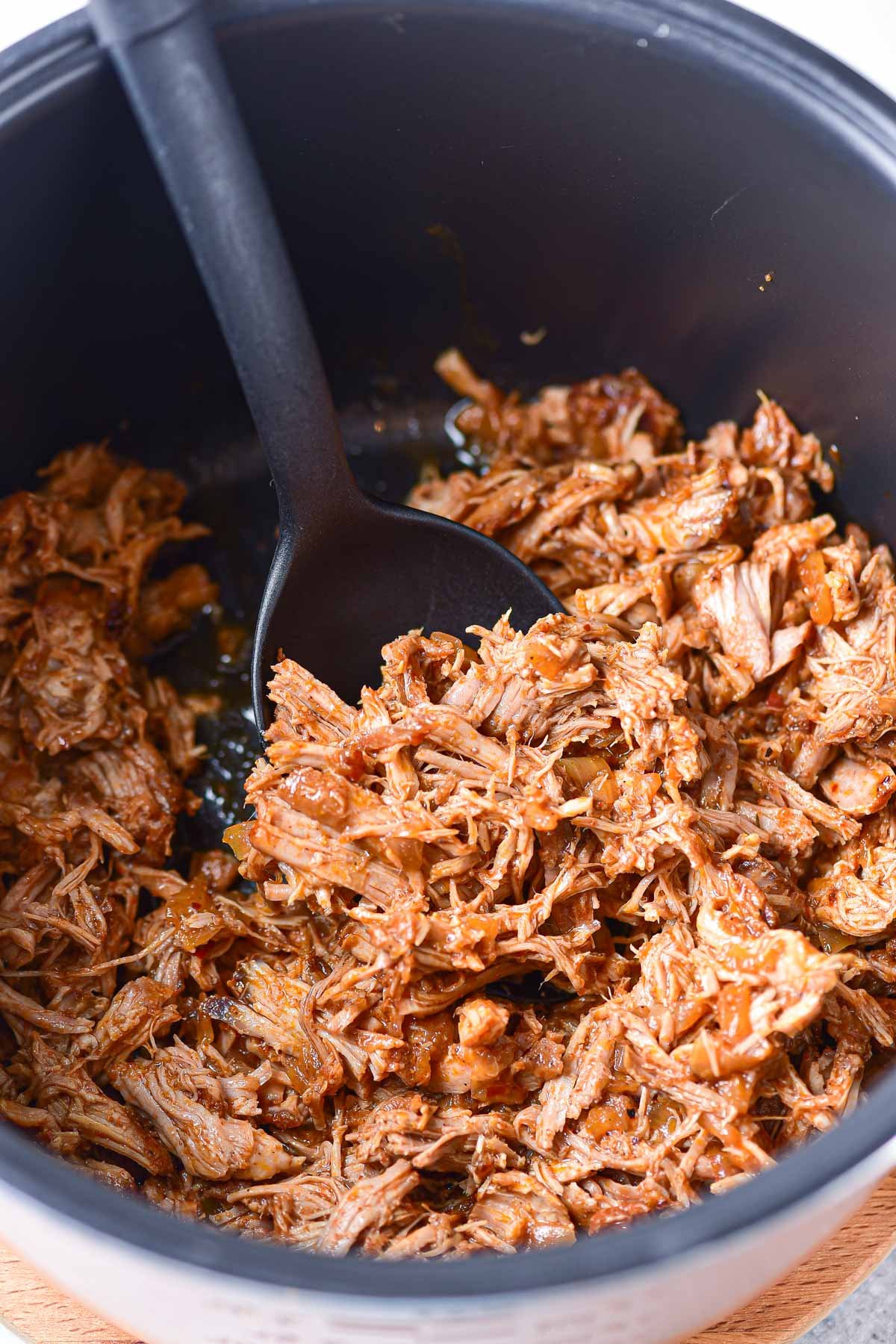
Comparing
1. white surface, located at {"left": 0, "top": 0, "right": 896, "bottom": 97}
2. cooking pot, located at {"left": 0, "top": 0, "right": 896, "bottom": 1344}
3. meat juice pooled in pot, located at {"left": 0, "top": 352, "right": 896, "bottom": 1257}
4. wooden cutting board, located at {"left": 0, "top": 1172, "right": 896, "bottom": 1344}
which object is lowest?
wooden cutting board, located at {"left": 0, "top": 1172, "right": 896, "bottom": 1344}

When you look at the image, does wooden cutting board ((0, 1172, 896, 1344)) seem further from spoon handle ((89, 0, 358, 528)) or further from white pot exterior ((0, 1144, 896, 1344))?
spoon handle ((89, 0, 358, 528))

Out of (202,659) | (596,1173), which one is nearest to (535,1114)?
(596,1173)

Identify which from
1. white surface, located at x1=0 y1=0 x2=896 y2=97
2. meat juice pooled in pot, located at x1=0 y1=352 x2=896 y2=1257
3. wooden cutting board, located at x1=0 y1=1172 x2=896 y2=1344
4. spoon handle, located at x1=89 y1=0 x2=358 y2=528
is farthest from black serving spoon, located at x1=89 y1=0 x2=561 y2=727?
white surface, located at x1=0 y1=0 x2=896 y2=97

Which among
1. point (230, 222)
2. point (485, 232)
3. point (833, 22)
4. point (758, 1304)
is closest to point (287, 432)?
point (230, 222)

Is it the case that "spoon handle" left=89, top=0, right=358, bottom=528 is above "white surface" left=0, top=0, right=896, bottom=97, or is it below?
below

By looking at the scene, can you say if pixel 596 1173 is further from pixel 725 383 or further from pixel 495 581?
pixel 725 383

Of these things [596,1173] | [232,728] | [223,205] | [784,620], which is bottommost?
[596,1173]
